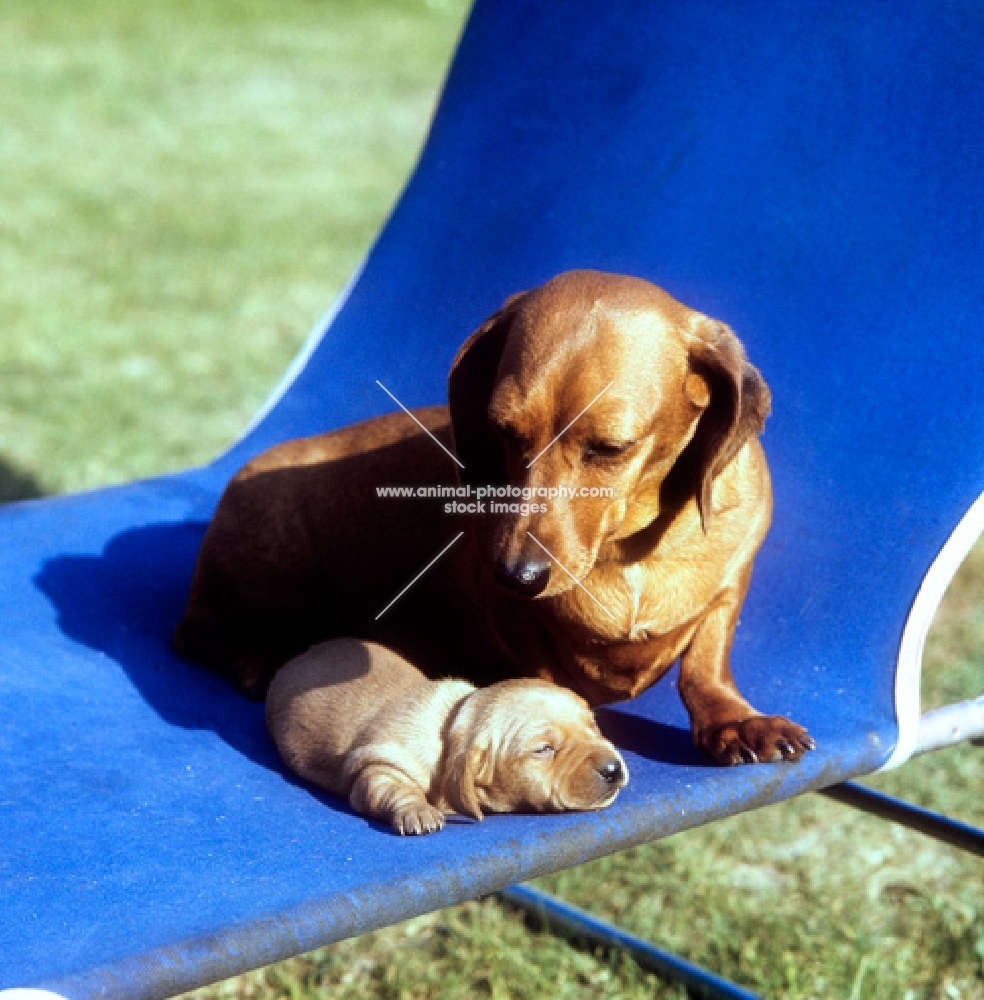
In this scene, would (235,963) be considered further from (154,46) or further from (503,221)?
(154,46)

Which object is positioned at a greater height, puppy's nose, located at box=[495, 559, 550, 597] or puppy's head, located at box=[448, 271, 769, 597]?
puppy's head, located at box=[448, 271, 769, 597]

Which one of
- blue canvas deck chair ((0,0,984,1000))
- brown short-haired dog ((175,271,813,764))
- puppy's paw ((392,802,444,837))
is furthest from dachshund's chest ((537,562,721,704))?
puppy's paw ((392,802,444,837))

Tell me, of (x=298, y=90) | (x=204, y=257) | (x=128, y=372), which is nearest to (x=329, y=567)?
(x=128, y=372)

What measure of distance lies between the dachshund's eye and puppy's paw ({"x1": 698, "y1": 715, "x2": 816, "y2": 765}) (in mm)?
460

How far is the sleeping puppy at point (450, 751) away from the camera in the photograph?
70.7 inches

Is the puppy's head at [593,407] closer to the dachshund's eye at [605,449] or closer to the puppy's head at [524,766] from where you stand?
the dachshund's eye at [605,449]

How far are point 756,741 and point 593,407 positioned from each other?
1.79 feet

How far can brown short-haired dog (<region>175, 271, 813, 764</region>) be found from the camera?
1692mm

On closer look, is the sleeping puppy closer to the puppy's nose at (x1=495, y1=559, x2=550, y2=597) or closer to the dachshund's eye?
the puppy's nose at (x1=495, y1=559, x2=550, y2=597)

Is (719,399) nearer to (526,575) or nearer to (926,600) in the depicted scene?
(526,575)

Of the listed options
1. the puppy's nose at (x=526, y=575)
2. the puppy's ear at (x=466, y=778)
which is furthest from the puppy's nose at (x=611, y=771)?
the puppy's nose at (x=526, y=575)

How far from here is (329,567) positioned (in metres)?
2.26

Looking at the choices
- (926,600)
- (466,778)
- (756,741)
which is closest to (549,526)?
(466,778)

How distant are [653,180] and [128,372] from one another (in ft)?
9.89
